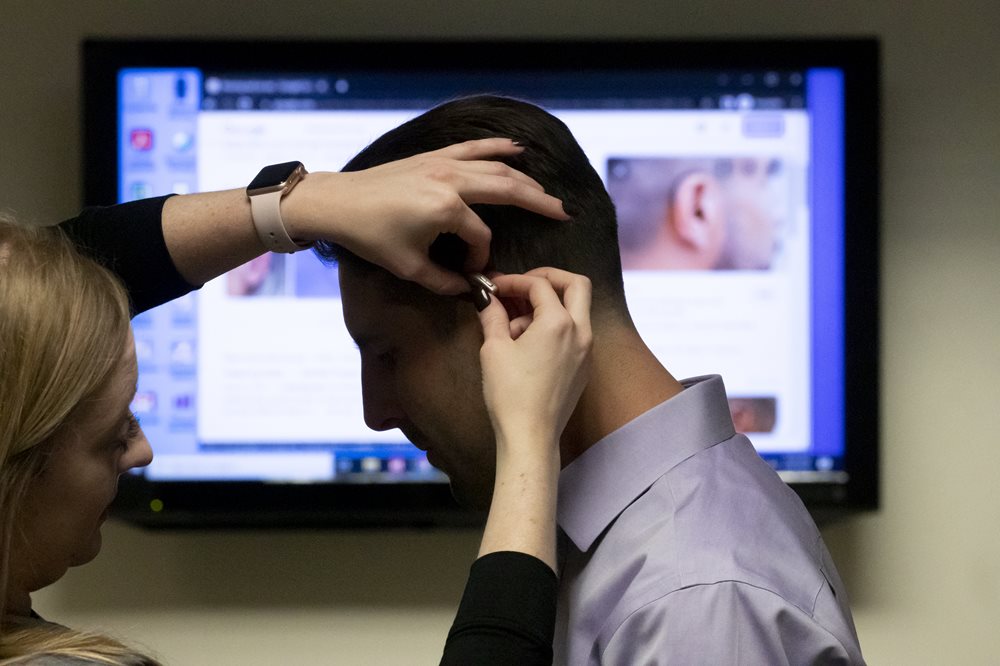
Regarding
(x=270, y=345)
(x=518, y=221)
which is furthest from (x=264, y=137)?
(x=518, y=221)

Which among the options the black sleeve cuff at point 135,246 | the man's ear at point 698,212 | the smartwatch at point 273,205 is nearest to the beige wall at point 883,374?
the man's ear at point 698,212

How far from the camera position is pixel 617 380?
1132 mm

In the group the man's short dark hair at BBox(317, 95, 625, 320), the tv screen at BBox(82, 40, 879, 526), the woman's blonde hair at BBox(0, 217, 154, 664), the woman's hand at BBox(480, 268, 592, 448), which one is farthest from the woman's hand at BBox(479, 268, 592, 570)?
the tv screen at BBox(82, 40, 879, 526)

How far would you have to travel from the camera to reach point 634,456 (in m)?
1.08

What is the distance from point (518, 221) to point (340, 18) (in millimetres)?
1166

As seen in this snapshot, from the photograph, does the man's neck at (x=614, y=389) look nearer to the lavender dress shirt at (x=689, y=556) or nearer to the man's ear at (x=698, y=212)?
the lavender dress shirt at (x=689, y=556)

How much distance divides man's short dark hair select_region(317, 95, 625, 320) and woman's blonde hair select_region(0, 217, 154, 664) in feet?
1.17

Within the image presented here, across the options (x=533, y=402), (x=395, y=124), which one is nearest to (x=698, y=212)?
(x=395, y=124)

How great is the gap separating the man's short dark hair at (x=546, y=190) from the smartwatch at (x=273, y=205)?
0.11 metres

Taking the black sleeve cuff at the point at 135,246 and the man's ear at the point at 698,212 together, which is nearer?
the black sleeve cuff at the point at 135,246

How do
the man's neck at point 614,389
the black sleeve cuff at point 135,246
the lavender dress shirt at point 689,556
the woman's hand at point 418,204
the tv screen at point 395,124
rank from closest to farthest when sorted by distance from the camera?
1. the lavender dress shirt at point 689,556
2. the woman's hand at point 418,204
3. the man's neck at point 614,389
4. the black sleeve cuff at point 135,246
5. the tv screen at point 395,124

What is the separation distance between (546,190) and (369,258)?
0.20 meters

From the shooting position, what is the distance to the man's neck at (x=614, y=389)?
113 cm

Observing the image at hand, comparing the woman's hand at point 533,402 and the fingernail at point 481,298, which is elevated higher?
the fingernail at point 481,298
